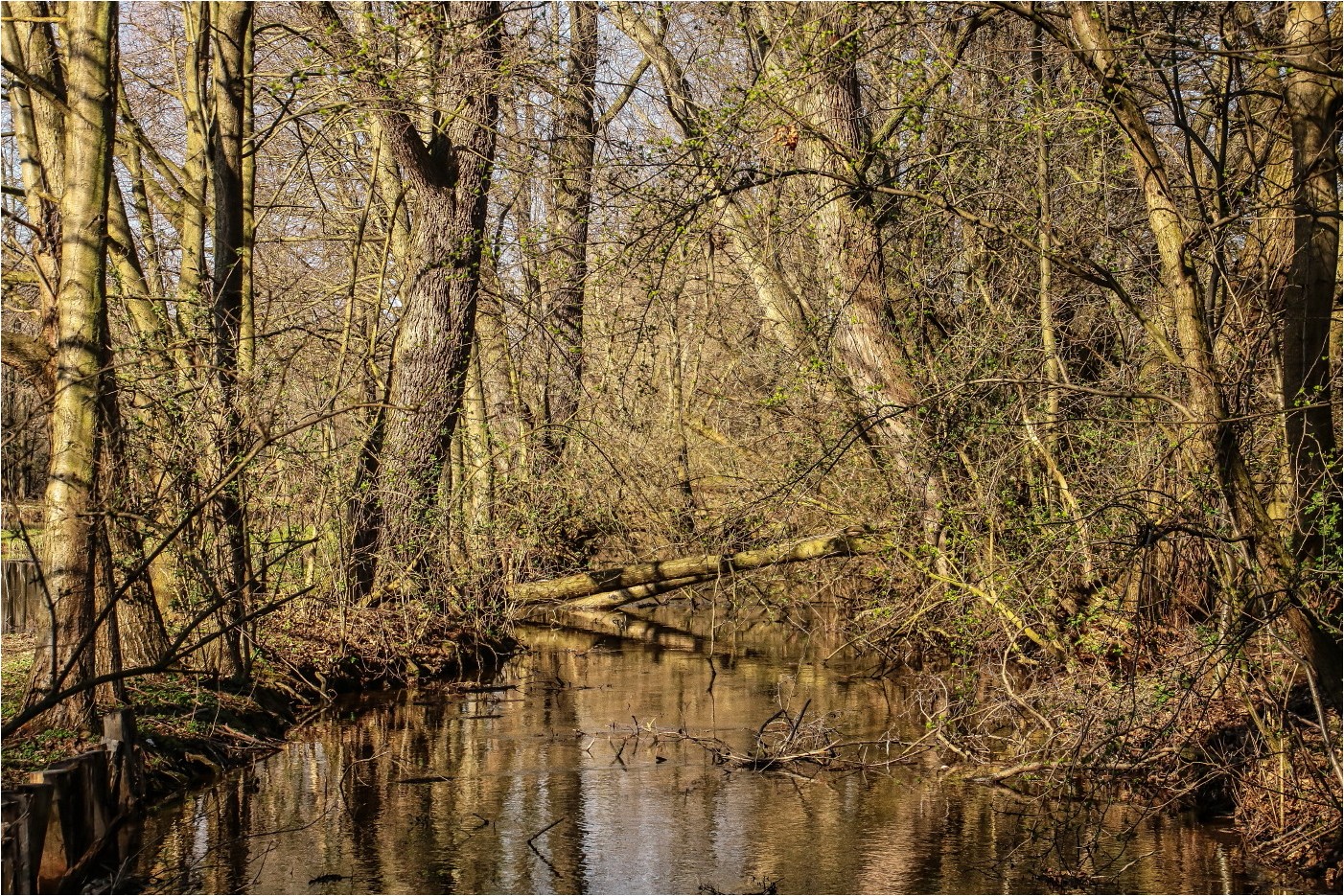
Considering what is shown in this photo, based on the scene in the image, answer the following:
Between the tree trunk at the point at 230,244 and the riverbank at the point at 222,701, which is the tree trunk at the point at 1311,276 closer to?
the riverbank at the point at 222,701

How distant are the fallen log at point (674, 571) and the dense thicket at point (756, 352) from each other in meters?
0.10

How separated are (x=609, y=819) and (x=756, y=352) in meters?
7.20

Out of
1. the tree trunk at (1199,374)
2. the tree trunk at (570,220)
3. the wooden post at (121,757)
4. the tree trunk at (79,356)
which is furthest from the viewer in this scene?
the tree trunk at (570,220)

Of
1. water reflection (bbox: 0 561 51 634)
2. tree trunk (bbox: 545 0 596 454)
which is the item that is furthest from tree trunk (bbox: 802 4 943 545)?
water reflection (bbox: 0 561 51 634)

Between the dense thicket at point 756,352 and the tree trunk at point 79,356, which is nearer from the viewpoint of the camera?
the dense thicket at point 756,352

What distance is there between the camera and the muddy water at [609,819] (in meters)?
7.73

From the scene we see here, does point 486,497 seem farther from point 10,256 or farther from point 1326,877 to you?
point 1326,877

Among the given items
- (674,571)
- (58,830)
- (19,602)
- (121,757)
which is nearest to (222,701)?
(121,757)

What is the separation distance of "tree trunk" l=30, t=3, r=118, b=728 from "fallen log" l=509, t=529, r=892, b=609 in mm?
6215

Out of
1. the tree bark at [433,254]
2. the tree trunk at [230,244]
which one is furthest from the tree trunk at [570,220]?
the tree trunk at [230,244]

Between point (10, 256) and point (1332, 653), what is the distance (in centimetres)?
1136

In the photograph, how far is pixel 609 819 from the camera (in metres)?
8.91

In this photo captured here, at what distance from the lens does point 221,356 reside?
11531mm

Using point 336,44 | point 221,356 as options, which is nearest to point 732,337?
point 336,44
